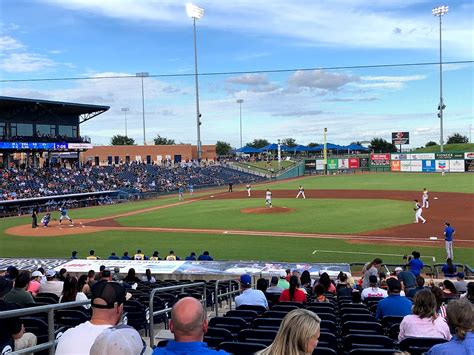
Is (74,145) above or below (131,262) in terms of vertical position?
above

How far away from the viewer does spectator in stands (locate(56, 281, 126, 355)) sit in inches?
140

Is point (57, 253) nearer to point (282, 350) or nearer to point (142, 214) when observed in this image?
point (142, 214)

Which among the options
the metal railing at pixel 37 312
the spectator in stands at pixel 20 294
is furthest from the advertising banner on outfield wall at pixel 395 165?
the metal railing at pixel 37 312

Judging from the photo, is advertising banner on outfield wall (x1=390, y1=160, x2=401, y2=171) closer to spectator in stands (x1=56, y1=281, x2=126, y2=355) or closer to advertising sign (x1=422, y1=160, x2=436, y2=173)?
advertising sign (x1=422, y1=160, x2=436, y2=173)

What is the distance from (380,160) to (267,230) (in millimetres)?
66188

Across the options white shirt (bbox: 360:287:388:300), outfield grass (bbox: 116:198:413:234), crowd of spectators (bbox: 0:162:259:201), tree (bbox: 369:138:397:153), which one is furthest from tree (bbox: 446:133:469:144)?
white shirt (bbox: 360:287:388:300)

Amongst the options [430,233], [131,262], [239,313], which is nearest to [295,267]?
[131,262]

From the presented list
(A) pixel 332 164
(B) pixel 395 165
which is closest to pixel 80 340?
(B) pixel 395 165

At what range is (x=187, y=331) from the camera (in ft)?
9.79

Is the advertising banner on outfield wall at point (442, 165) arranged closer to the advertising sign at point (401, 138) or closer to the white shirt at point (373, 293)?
the advertising sign at point (401, 138)

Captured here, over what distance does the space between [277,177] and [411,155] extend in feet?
82.5

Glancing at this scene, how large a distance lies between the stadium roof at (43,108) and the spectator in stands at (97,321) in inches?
2136

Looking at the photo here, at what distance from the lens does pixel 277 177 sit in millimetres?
82875

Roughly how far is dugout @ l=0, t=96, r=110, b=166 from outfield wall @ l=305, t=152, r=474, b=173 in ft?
156
